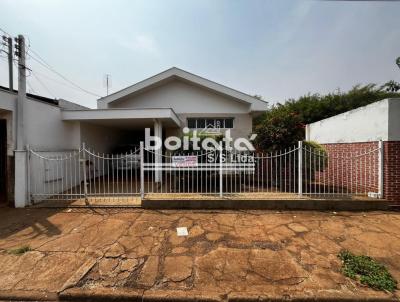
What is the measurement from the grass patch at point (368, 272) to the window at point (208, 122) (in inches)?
313

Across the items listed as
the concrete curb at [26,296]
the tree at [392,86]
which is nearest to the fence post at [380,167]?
the concrete curb at [26,296]

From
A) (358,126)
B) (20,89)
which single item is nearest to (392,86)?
(358,126)

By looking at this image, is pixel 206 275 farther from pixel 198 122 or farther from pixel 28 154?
pixel 198 122

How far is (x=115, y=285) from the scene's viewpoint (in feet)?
9.98

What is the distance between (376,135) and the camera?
6.28 meters

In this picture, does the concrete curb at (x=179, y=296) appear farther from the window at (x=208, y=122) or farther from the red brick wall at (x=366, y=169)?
the window at (x=208, y=122)

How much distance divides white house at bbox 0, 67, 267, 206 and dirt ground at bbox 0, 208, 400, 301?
3.42m

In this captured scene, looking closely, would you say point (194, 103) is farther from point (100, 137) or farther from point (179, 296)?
point (179, 296)

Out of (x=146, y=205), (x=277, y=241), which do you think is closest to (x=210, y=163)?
(x=146, y=205)

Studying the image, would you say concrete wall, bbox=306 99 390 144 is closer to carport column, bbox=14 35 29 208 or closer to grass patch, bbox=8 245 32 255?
grass patch, bbox=8 245 32 255

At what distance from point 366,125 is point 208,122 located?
6.23 m

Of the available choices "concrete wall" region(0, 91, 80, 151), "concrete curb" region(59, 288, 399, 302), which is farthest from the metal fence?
"concrete curb" region(59, 288, 399, 302)

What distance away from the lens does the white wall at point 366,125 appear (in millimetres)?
5855

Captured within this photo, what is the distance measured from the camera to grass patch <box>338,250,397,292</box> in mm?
3010
